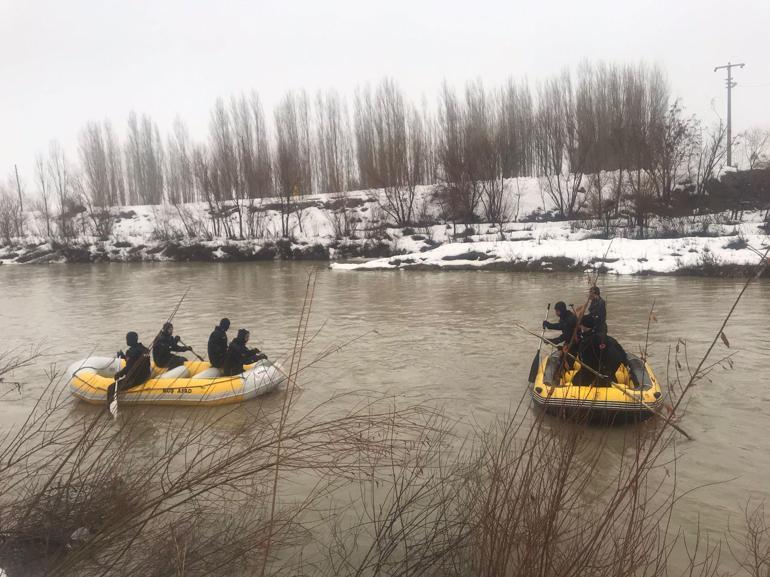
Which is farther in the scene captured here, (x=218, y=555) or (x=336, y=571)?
(x=336, y=571)

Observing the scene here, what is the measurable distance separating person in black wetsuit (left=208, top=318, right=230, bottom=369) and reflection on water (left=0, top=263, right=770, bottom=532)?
961mm

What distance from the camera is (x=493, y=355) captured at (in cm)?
927

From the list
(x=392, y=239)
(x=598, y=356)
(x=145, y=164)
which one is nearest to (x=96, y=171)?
(x=145, y=164)

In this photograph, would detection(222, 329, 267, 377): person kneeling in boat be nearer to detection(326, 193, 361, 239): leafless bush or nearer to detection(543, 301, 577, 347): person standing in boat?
detection(543, 301, 577, 347): person standing in boat

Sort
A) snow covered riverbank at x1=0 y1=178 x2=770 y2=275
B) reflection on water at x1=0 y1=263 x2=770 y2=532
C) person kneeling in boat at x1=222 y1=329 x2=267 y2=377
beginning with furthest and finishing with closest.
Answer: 1. snow covered riverbank at x1=0 y1=178 x2=770 y2=275
2. person kneeling in boat at x1=222 y1=329 x2=267 y2=377
3. reflection on water at x1=0 y1=263 x2=770 y2=532

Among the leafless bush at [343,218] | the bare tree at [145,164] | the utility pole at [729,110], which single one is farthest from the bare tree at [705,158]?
the bare tree at [145,164]

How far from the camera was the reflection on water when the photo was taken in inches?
223

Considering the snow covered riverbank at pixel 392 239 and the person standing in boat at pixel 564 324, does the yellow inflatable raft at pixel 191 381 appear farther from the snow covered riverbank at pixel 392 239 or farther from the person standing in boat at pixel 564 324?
the snow covered riverbank at pixel 392 239

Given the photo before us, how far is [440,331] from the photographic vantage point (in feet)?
37.4

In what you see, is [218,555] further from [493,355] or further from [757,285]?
[757,285]

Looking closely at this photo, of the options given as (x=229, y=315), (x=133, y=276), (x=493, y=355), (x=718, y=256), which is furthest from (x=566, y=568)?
(x=133, y=276)

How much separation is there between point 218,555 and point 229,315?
1192 centimetres

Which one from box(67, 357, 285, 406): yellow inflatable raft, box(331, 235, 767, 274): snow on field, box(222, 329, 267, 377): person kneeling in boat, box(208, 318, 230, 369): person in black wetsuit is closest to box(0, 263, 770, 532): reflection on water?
box(67, 357, 285, 406): yellow inflatable raft

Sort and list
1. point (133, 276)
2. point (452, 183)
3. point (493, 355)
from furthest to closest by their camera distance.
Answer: point (452, 183), point (133, 276), point (493, 355)
